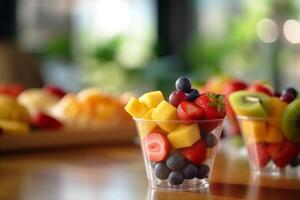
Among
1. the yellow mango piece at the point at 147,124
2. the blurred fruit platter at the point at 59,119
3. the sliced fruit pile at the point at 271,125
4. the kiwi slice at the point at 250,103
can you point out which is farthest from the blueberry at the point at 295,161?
the blurred fruit platter at the point at 59,119

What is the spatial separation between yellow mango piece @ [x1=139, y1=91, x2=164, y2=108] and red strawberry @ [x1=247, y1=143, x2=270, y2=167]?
0.28 m

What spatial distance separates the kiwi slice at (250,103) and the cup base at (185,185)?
212 millimetres

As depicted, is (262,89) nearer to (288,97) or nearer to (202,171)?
(288,97)

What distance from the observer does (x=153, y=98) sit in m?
1.18

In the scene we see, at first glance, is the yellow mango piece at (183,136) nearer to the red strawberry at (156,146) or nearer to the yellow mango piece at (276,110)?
the red strawberry at (156,146)

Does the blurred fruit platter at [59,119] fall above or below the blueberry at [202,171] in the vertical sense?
below

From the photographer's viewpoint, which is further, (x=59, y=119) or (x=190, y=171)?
(x=59, y=119)

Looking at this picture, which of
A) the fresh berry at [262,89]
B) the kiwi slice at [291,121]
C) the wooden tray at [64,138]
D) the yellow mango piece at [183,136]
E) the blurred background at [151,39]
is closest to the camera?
the yellow mango piece at [183,136]

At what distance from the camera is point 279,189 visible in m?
1.22

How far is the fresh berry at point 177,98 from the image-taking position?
3.84 feet

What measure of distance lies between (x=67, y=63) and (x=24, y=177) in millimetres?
4633

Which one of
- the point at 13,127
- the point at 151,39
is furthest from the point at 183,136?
the point at 151,39

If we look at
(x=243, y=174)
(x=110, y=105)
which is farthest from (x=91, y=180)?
(x=110, y=105)

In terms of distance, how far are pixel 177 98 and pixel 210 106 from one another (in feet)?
0.19
